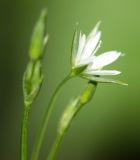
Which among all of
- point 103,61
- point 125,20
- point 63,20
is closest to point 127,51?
point 125,20

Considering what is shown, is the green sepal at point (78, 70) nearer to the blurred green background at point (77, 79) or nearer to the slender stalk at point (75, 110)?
the slender stalk at point (75, 110)

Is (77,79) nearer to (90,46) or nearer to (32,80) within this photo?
(90,46)

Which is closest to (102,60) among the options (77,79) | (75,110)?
(75,110)

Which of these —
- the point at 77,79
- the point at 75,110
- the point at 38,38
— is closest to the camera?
the point at 38,38

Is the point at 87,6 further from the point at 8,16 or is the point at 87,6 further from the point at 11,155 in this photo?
the point at 11,155

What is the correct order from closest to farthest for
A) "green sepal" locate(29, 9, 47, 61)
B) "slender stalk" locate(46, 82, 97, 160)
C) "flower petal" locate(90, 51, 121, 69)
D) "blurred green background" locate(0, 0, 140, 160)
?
"green sepal" locate(29, 9, 47, 61), "slender stalk" locate(46, 82, 97, 160), "flower petal" locate(90, 51, 121, 69), "blurred green background" locate(0, 0, 140, 160)

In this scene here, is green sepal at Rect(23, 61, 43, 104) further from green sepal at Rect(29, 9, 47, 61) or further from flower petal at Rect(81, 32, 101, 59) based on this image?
flower petal at Rect(81, 32, 101, 59)

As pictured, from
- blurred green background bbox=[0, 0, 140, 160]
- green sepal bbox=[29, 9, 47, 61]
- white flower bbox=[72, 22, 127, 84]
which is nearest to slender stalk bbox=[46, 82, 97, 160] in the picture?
white flower bbox=[72, 22, 127, 84]

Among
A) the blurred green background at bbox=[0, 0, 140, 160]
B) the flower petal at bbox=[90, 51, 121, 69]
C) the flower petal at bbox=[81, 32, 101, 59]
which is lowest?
the blurred green background at bbox=[0, 0, 140, 160]
